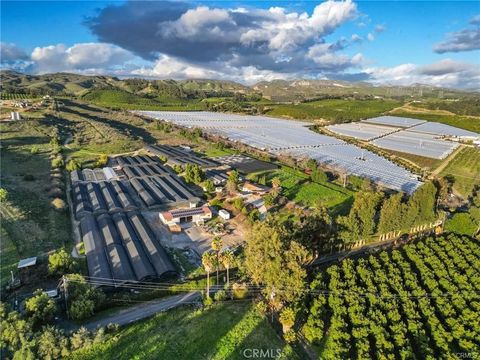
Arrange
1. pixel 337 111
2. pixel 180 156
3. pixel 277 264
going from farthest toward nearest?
pixel 337 111, pixel 180 156, pixel 277 264

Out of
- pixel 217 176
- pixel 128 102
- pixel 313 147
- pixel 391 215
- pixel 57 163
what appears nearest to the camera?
pixel 391 215

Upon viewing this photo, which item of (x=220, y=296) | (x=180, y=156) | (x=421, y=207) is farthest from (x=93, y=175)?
(x=421, y=207)

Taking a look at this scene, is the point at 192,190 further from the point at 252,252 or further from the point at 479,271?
the point at 479,271

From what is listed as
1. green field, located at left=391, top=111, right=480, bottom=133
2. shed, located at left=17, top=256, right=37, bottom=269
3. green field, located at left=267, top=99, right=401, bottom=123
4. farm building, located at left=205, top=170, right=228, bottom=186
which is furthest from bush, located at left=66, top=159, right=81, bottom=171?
green field, located at left=391, top=111, right=480, bottom=133

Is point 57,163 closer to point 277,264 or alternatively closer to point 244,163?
point 244,163

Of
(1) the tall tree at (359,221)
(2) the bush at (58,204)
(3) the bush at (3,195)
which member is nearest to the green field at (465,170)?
(1) the tall tree at (359,221)

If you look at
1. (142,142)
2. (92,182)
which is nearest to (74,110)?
(142,142)

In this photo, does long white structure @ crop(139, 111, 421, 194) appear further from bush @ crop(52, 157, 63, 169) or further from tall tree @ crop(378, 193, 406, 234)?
bush @ crop(52, 157, 63, 169)
